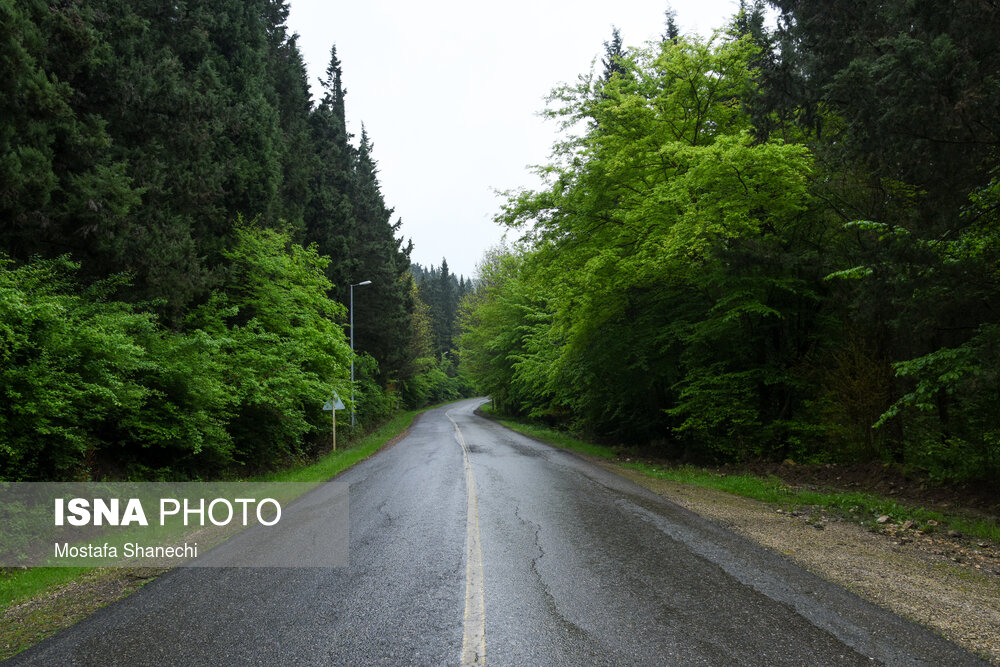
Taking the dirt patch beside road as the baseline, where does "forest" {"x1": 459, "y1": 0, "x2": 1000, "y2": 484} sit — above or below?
above

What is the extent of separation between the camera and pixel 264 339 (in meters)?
13.3

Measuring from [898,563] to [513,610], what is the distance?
4411 mm

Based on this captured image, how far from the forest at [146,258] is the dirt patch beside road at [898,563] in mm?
9030

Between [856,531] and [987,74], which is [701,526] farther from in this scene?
[987,74]

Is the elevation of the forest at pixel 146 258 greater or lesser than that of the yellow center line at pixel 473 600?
greater

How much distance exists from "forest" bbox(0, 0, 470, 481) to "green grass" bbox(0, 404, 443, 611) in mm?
1001

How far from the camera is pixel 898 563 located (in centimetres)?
547

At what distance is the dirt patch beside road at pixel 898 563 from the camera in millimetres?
4066

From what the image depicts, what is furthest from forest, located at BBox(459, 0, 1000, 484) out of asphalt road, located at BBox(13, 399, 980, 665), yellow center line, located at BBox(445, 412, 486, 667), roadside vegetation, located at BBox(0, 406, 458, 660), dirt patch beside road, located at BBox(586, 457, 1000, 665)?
roadside vegetation, located at BBox(0, 406, 458, 660)

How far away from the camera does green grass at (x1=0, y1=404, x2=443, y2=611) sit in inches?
198

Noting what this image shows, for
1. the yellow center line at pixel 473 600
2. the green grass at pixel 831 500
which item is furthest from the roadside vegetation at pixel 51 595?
the green grass at pixel 831 500

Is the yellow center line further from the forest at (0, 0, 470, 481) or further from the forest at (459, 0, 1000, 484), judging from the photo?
the forest at (459, 0, 1000, 484)

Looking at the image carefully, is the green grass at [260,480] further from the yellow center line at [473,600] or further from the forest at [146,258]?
the yellow center line at [473,600]
